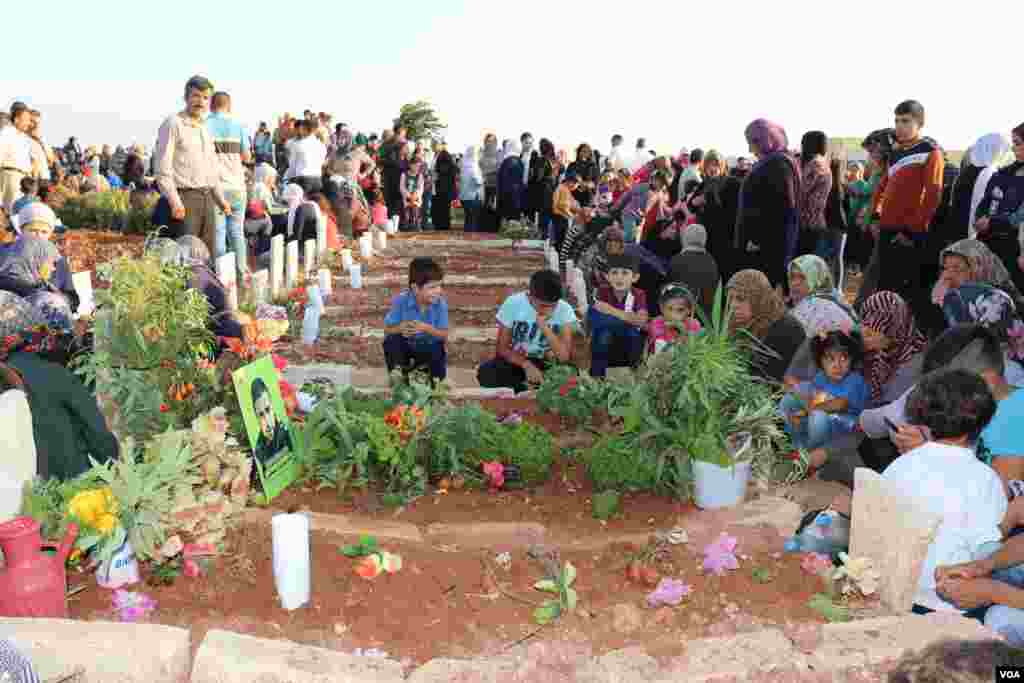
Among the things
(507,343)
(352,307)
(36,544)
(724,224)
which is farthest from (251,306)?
(724,224)

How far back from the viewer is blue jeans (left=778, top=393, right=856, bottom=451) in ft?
16.8

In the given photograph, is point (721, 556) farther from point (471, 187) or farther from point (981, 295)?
point (471, 187)

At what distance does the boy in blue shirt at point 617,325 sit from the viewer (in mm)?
6875

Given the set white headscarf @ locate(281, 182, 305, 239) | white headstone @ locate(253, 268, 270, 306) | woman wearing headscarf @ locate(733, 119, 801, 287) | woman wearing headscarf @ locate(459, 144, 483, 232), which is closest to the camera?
woman wearing headscarf @ locate(733, 119, 801, 287)

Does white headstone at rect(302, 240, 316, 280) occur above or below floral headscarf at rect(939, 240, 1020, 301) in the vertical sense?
below

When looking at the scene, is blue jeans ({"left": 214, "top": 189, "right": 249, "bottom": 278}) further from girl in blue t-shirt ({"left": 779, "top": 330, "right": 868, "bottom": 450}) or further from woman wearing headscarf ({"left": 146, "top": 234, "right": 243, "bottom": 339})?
girl in blue t-shirt ({"left": 779, "top": 330, "right": 868, "bottom": 450})

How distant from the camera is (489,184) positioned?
55.6 ft

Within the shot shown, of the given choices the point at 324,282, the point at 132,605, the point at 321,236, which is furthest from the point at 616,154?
the point at 132,605

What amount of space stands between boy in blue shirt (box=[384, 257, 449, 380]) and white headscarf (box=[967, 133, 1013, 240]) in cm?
396

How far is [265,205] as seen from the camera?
38.9ft

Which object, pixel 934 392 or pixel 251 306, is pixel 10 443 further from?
pixel 934 392

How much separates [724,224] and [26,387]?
6849 millimetres

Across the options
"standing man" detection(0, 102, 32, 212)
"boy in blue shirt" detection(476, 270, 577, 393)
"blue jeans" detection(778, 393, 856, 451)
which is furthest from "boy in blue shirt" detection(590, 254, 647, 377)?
"standing man" detection(0, 102, 32, 212)

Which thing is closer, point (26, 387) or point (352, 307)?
point (26, 387)
